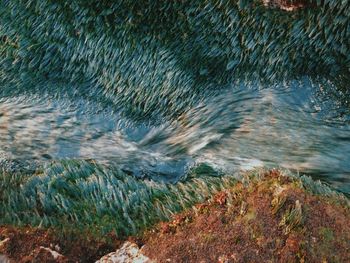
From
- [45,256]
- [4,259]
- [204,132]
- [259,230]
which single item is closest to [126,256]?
[45,256]

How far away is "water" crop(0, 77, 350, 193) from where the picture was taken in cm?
771

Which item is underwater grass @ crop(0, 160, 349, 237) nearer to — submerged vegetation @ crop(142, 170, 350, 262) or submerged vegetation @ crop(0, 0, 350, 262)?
submerged vegetation @ crop(0, 0, 350, 262)

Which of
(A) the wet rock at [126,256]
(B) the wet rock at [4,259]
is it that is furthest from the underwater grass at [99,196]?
(B) the wet rock at [4,259]

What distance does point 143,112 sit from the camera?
29.9 ft

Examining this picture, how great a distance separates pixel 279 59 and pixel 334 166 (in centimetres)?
228

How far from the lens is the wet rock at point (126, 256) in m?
5.91

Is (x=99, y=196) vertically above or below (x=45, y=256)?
above

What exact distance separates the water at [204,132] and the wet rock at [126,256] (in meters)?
1.93

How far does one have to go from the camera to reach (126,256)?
6004 millimetres

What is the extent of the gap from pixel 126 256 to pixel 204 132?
119 inches

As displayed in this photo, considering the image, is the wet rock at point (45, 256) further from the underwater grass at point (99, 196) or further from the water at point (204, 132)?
the water at point (204, 132)

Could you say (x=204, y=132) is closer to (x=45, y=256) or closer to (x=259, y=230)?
(x=259, y=230)

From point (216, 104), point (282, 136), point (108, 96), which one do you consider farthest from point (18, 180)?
point (282, 136)

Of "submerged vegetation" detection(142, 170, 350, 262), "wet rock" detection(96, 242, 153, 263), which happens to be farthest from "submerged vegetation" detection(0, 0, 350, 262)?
"wet rock" detection(96, 242, 153, 263)
